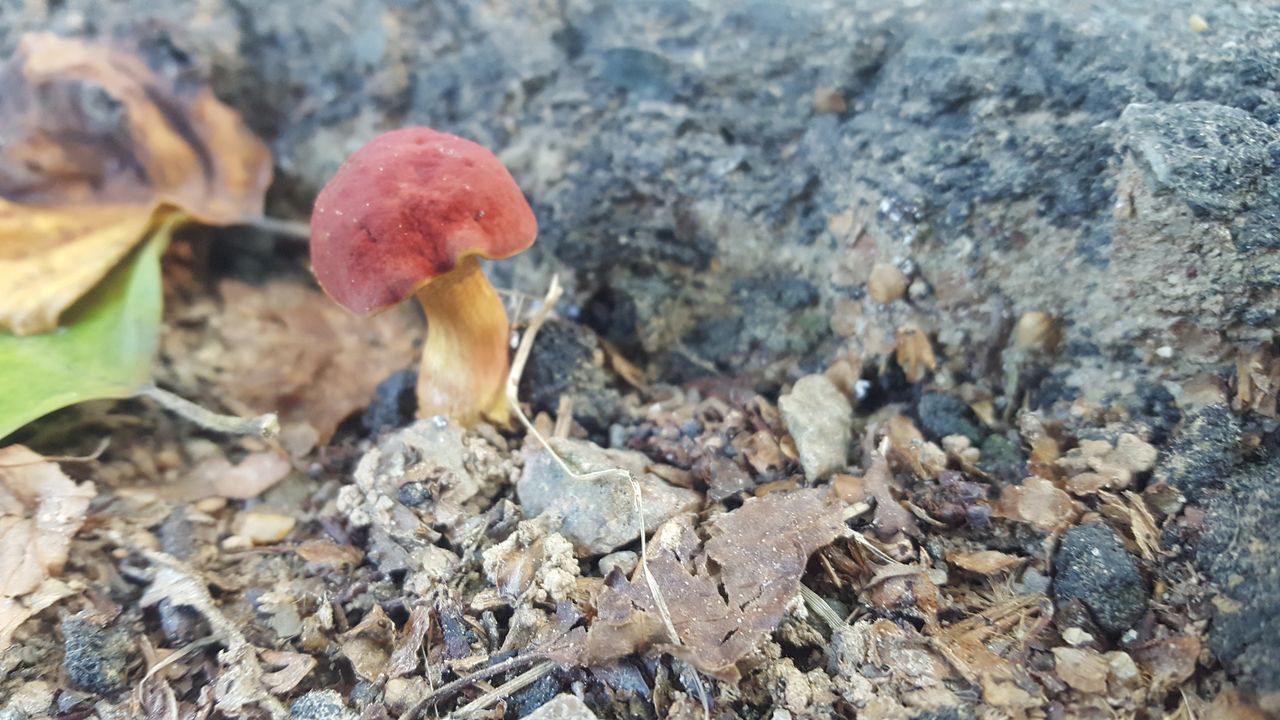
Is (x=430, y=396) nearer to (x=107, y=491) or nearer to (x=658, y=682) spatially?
(x=107, y=491)

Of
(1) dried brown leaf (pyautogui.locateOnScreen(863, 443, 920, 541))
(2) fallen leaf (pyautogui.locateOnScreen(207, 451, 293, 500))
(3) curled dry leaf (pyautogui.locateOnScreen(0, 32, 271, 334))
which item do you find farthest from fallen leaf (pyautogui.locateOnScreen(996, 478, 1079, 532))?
(3) curled dry leaf (pyautogui.locateOnScreen(0, 32, 271, 334))

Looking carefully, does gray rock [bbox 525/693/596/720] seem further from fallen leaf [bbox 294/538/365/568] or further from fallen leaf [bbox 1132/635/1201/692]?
fallen leaf [bbox 1132/635/1201/692]

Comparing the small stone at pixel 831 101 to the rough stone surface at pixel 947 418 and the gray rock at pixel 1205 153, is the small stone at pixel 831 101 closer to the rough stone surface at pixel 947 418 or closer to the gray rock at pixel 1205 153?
the gray rock at pixel 1205 153

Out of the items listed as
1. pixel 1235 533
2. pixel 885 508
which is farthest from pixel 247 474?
pixel 1235 533

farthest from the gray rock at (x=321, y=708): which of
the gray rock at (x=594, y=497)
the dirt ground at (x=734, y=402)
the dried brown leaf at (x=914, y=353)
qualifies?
the dried brown leaf at (x=914, y=353)

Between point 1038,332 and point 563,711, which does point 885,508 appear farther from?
point 563,711

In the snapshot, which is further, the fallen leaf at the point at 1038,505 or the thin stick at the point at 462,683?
the fallen leaf at the point at 1038,505

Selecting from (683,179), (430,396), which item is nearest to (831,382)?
(683,179)
